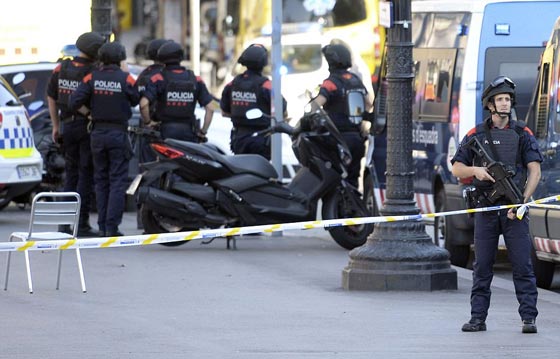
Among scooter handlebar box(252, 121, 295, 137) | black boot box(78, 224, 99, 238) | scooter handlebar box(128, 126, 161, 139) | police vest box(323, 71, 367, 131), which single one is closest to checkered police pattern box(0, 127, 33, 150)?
black boot box(78, 224, 99, 238)

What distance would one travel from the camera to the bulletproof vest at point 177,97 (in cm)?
1523

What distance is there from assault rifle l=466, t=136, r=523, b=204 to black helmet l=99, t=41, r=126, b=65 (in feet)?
18.9

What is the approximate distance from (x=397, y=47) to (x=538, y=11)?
8.57 ft

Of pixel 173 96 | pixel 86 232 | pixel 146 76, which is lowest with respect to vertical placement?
pixel 86 232

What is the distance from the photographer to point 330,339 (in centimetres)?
946

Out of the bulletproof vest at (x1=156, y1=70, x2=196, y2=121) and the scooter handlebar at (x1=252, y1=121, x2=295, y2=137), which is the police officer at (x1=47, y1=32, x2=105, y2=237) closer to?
the bulletproof vest at (x1=156, y1=70, x2=196, y2=121)

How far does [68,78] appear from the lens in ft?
50.1

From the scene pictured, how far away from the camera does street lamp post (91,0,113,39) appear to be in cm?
1686

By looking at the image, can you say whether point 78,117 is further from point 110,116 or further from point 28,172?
point 28,172

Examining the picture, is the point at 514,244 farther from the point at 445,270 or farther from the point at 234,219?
the point at 234,219

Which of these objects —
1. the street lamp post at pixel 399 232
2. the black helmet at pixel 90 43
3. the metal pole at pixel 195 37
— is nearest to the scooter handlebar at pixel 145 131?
the black helmet at pixel 90 43

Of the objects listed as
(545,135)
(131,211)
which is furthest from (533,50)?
(131,211)

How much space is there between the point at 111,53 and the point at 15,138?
233cm

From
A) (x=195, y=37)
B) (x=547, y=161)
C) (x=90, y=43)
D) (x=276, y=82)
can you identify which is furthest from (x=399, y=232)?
(x=195, y=37)
